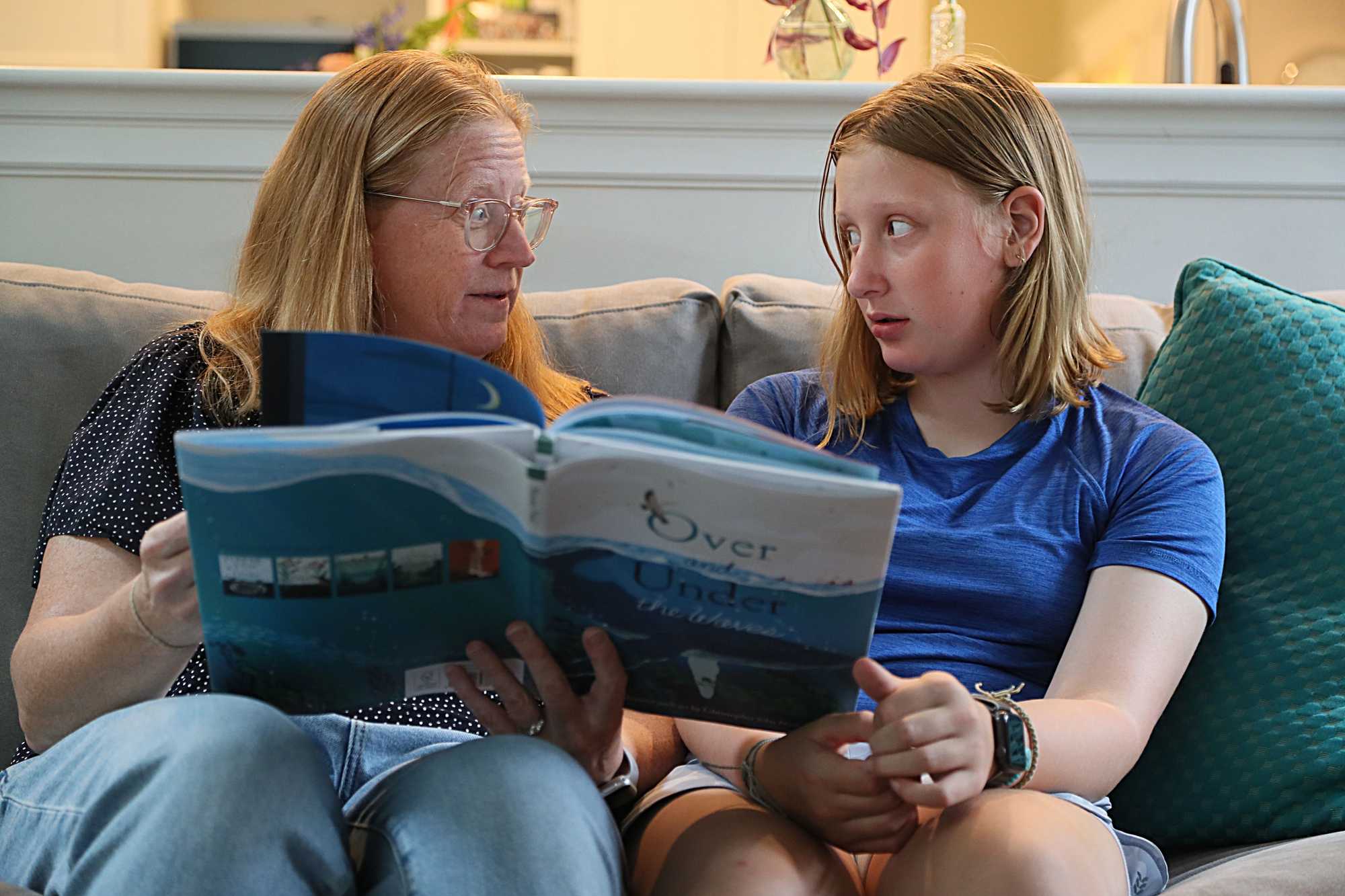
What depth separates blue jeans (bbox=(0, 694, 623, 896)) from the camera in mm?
705

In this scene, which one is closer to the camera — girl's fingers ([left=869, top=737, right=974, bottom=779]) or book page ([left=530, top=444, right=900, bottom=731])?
book page ([left=530, top=444, right=900, bottom=731])

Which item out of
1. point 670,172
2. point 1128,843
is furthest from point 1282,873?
point 670,172

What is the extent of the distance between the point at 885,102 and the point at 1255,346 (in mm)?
395

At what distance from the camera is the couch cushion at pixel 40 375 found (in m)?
1.26

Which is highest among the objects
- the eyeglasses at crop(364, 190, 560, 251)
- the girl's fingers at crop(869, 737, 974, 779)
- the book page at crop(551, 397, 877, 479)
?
the eyeglasses at crop(364, 190, 560, 251)

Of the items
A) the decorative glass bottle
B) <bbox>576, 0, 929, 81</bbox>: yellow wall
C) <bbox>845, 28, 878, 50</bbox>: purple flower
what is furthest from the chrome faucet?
<bbox>576, 0, 929, 81</bbox>: yellow wall

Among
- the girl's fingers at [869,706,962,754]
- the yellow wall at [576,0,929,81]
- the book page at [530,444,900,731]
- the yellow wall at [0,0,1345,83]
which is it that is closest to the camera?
the book page at [530,444,900,731]

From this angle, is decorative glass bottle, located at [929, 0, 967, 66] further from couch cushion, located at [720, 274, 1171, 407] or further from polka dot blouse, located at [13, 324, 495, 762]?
polka dot blouse, located at [13, 324, 495, 762]

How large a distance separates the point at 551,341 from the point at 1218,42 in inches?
45.3

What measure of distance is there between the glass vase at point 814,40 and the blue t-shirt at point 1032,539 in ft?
2.57

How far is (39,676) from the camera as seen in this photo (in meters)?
0.92

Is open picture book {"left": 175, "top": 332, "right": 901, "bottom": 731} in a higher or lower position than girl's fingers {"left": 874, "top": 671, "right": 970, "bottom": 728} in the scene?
higher

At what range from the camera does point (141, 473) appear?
100cm

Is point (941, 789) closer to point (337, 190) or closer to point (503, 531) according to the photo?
point (503, 531)
